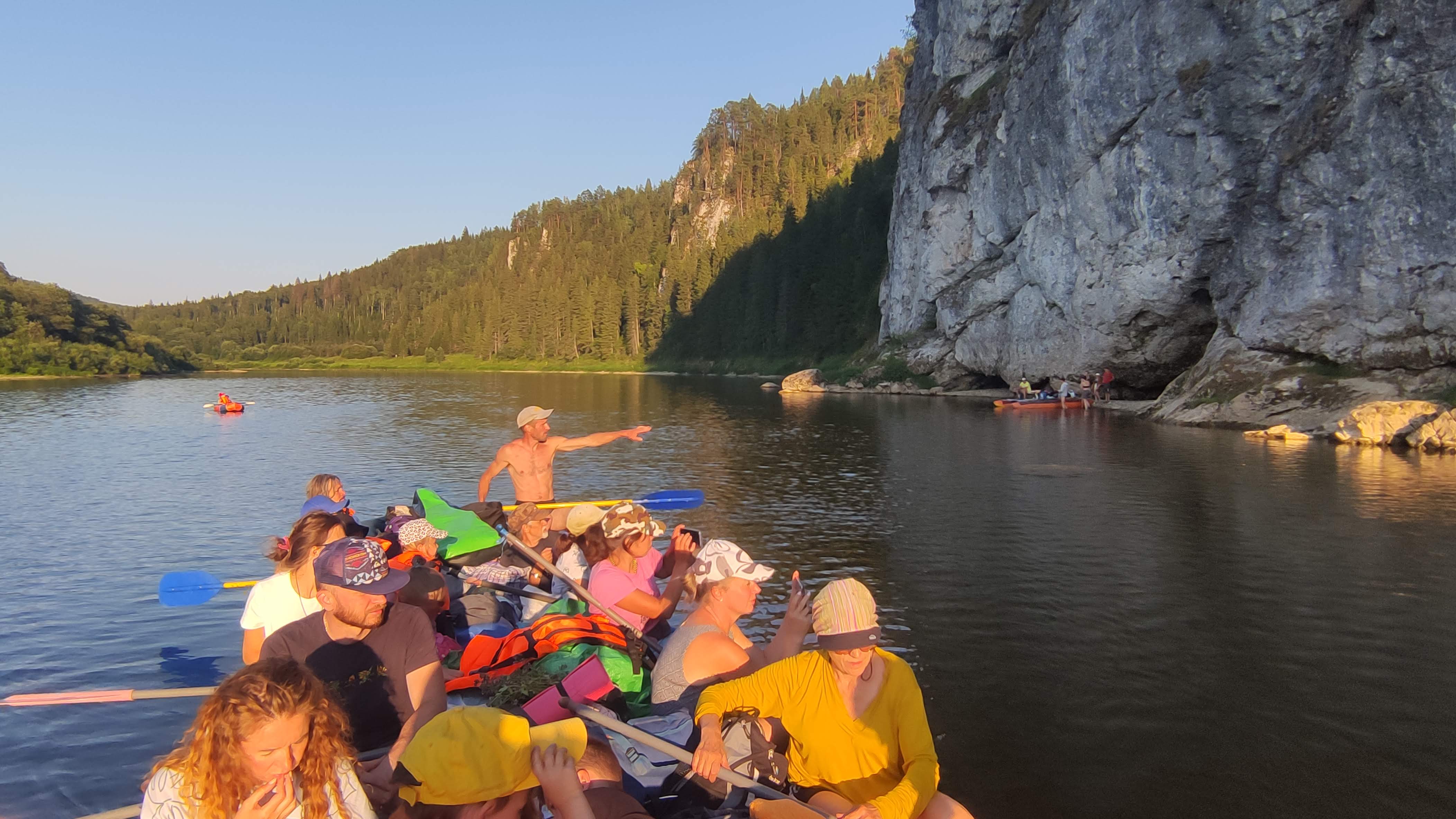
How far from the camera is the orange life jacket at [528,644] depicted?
6465mm

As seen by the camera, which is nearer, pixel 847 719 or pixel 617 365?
Result: pixel 847 719

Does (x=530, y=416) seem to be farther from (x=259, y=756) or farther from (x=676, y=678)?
(x=259, y=756)

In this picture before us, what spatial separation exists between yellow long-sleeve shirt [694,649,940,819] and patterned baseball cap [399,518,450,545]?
5.91 meters

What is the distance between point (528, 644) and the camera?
21.7ft

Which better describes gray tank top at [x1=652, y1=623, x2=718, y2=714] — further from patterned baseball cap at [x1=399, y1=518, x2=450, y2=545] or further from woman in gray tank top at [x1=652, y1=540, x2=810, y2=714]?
patterned baseball cap at [x1=399, y1=518, x2=450, y2=545]

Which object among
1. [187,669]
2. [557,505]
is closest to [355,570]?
[187,669]

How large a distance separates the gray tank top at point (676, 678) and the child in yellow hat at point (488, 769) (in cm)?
177

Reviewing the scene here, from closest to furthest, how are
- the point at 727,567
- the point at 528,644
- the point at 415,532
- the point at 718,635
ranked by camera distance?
the point at 727,567
the point at 718,635
the point at 528,644
the point at 415,532

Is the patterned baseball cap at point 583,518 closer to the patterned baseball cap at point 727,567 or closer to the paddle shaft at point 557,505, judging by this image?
the paddle shaft at point 557,505

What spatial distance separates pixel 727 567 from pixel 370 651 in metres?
1.92

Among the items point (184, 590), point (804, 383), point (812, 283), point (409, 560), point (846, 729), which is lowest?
point (184, 590)

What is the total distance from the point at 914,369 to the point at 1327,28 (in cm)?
2831

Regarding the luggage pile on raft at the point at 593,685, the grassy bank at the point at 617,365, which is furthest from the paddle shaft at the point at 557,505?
the grassy bank at the point at 617,365

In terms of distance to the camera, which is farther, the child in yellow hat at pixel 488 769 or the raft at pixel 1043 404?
the raft at pixel 1043 404
